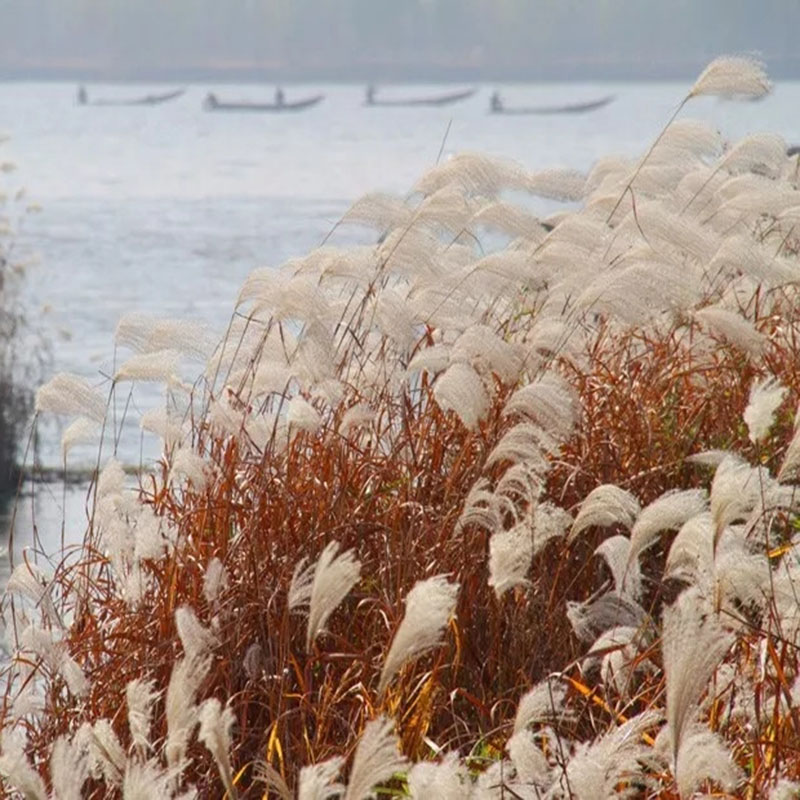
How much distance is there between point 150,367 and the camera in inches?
141

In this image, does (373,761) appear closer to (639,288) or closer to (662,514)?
(662,514)

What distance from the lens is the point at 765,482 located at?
2963mm

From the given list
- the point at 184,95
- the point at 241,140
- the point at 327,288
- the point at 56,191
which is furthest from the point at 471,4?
the point at 327,288

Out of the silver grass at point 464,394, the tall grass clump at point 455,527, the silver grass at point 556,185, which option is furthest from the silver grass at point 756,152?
the silver grass at point 464,394

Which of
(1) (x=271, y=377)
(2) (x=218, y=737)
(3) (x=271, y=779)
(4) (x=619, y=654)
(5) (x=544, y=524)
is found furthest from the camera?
(1) (x=271, y=377)

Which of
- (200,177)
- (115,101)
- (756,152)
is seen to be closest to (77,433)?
(756,152)

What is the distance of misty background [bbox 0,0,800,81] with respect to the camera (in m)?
97.1

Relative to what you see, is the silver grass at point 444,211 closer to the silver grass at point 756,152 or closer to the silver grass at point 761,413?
the silver grass at point 756,152

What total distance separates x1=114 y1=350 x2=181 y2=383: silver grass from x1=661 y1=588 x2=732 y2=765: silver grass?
145cm

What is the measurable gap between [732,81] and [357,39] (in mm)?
97885

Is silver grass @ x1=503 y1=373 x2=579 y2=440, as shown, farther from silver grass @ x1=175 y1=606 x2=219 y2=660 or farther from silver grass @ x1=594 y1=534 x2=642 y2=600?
silver grass @ x1=175 y1=606 x2=219 y2=660

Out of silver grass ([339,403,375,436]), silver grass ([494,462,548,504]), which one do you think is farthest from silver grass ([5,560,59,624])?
silver grass ([494,462,548,504])

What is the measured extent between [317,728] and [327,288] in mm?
1619

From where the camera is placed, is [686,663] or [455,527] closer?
[686,663]
